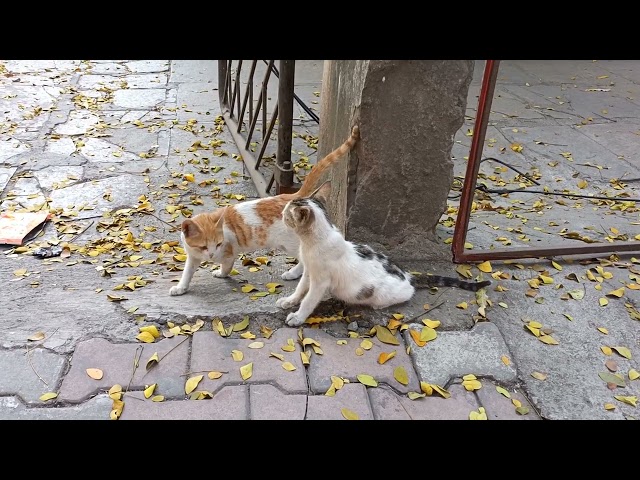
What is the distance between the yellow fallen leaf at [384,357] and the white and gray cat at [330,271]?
1.20 feet

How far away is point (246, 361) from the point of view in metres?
2.53

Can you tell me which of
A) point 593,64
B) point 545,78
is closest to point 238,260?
point 545,78

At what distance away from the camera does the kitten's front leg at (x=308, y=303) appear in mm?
2817

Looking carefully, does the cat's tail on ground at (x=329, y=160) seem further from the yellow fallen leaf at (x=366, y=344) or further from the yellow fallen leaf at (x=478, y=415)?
the yellow fallen leaf at (x=478, y=415)

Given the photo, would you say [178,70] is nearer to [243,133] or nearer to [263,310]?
[243,133]

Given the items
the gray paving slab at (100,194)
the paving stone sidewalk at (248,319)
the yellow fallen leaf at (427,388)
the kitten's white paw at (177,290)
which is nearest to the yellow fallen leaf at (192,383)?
the paving stone sidewalk at (248,319)

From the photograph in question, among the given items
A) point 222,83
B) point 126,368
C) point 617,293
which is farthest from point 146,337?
point 222,83

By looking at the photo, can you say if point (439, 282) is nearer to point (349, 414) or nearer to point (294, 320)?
point (294, 320)

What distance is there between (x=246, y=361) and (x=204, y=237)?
2.95 ft

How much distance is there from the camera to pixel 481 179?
16.8 ft

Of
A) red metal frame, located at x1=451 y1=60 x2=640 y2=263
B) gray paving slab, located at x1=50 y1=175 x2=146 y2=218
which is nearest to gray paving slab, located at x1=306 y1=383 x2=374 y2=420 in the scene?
red metal frame, located at x1=451 y1=60 x2=640 y2=263

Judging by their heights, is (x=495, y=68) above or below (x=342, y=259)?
above

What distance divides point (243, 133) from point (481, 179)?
103 inches

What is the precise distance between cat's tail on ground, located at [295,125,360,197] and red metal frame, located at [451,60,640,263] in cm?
69
